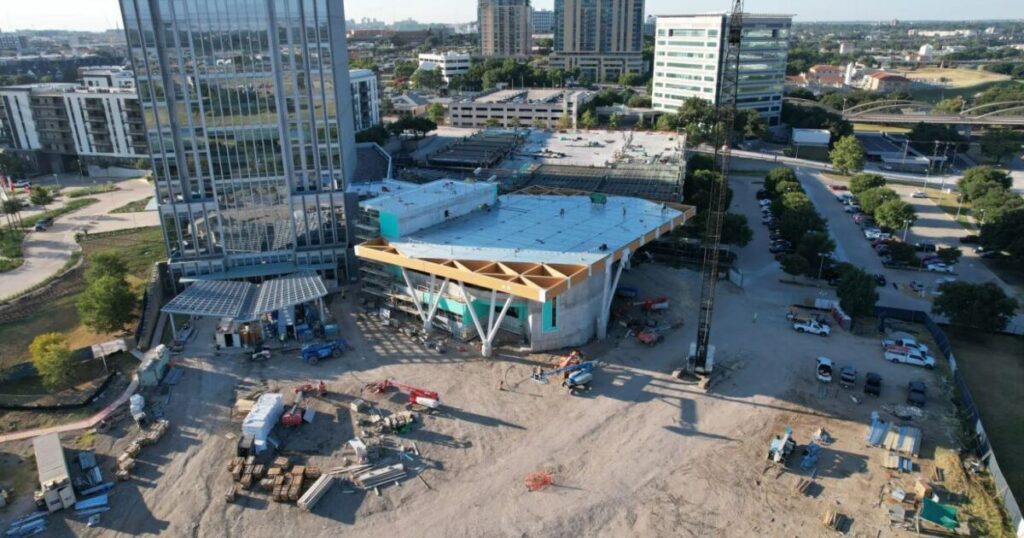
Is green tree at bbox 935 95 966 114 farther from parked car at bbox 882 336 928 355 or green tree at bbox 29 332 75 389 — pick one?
green tree at bbox 29 332 75 389

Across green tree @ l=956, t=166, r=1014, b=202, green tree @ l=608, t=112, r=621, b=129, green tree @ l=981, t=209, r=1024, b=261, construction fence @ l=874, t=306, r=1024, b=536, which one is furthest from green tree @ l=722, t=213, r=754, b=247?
green tree @ l=608, t=112, r=621, b=129

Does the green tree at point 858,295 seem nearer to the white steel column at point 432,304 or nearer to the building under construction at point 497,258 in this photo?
the building under construction at point 497,258

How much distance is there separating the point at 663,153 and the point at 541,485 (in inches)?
2474

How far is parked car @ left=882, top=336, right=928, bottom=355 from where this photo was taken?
42469 millimetres

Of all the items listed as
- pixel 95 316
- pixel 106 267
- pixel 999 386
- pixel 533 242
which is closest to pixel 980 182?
pixel 999 386

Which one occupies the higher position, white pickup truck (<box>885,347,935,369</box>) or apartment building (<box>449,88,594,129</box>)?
apartment building (<box>449,88,594,129</box>)

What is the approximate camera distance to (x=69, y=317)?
49594 mm

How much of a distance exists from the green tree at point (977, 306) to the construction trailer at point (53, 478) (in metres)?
55.8

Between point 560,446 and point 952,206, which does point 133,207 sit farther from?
point 952,206

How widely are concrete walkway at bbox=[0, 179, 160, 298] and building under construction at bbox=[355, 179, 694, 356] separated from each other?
33858 mm

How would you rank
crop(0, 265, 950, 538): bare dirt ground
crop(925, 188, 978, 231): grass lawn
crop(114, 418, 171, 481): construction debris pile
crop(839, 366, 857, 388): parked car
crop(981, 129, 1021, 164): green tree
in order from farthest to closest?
crop(981, 129, 1021, 164): green tree < crop(925, 188, 978, 231): grass lawn < crop(839, 366, 857, 388): parked car < crop(114, 418, 171, 481): construction debris pile < crop(0, 265, 950, 538): bare dirt ground

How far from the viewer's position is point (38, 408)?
A: 36438mm

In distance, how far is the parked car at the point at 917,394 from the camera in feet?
120

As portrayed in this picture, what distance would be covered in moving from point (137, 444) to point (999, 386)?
5148 cm
